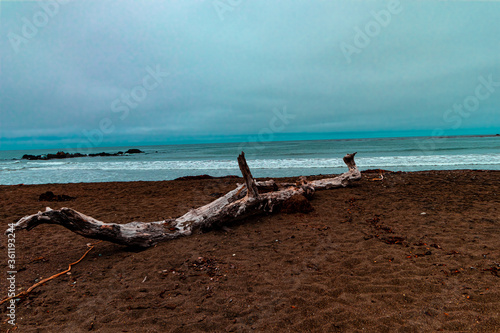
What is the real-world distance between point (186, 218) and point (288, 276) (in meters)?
2.80

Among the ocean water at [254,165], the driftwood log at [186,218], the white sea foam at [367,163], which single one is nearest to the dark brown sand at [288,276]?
the driftwood log at [186,218]

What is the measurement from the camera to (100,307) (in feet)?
10.5

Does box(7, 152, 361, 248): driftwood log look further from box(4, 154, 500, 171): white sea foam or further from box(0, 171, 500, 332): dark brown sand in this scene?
box(4, 154, 500, 171): white sea foam

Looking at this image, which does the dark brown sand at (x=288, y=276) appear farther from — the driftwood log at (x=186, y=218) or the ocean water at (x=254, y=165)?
the ocean water at (x=254, y=165)

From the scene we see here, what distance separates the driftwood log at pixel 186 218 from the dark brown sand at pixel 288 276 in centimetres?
26

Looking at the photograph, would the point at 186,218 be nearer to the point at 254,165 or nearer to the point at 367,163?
the point at 254,165

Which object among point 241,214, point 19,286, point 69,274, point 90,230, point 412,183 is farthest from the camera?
point 412,183

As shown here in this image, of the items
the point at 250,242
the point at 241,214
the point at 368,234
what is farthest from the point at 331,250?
the point at 241,214

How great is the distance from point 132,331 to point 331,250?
330 centimetres

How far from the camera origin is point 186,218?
563cm

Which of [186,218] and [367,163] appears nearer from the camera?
[186,218]

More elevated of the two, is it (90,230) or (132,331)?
(90,230)

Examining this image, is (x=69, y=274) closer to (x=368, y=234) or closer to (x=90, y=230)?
(x=90, y=230)

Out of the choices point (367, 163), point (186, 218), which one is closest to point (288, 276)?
point (186, 218)
